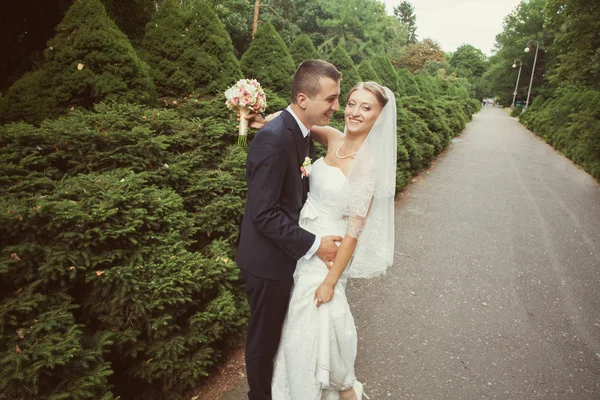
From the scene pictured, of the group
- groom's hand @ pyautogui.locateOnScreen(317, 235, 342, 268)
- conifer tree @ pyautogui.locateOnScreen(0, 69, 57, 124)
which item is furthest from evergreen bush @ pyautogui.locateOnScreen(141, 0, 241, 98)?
groom's hand @ pyautogui.locateOnScreen(317, 235, 342, 268)

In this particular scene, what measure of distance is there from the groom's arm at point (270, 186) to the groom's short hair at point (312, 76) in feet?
1.24

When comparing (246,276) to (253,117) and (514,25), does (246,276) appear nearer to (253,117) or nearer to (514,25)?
(253,117)

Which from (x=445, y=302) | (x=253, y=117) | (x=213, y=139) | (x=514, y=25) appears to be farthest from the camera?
(x=514, y=25)

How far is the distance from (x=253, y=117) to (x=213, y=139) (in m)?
0.97

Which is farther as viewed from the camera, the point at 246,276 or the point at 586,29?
the point at 586,29

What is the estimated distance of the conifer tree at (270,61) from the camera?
28.7ft

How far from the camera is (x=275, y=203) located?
6.87ft

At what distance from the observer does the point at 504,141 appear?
746 inches

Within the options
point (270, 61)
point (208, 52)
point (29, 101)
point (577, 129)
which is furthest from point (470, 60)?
point (29, 101)

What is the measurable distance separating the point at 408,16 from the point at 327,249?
115 metres

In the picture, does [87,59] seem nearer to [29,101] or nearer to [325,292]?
[29,101]

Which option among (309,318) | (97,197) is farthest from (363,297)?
→ (97,197)

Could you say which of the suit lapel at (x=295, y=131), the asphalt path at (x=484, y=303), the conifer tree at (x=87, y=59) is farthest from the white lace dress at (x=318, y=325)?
the conifer tree at (x=87, y=59)

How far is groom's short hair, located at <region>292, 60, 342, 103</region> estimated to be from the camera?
2.19m
